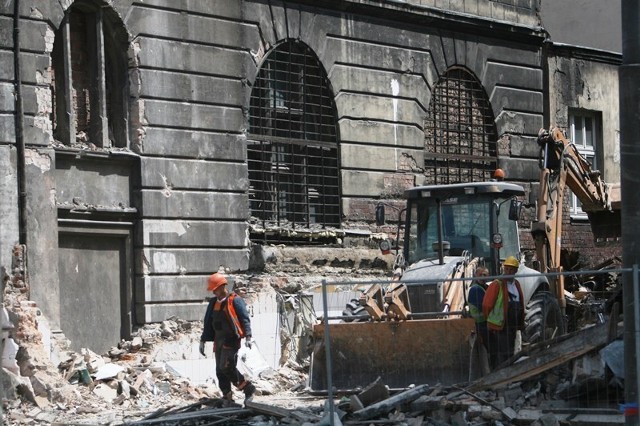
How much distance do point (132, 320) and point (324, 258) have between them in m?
4.03

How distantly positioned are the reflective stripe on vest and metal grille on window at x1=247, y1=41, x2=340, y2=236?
7.53 meters

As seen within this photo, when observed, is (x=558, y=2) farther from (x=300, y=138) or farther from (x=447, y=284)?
(x=447, y=284)

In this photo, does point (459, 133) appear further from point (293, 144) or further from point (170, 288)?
point (170, 288)

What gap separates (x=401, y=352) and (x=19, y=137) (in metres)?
6.29

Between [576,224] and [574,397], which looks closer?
[574,397]

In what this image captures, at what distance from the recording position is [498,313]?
13.7m

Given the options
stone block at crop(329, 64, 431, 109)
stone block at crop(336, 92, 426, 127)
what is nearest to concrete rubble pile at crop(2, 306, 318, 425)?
stone block at crop(336, 92, 426, 127)

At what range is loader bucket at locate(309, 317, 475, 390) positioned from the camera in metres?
14.2

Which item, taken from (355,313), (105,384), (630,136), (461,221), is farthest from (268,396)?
(630,136)

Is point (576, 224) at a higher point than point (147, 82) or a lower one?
lower

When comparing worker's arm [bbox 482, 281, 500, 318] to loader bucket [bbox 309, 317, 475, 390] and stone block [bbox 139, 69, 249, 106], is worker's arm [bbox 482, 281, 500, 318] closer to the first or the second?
loader bucket [bbox 309, 317, 475, 390]

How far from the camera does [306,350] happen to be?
20.1 meters

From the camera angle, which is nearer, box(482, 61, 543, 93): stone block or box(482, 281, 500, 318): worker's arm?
box(482, 281, 500, 318): worker's arm

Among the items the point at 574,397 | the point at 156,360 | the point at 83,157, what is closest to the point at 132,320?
the point at 156,360
